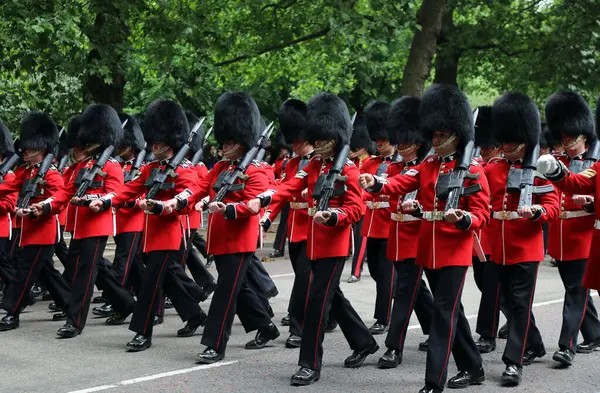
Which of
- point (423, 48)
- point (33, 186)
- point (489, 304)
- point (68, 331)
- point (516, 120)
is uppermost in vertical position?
point (423, 48)

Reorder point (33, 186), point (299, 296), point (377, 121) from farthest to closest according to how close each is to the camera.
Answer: point (377, 121) → point (33, 186) → point (299, 296)

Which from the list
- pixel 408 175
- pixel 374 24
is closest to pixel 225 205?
pixel 408 175

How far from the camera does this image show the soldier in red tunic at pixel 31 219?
8664mm

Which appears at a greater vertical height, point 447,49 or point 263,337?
point 447,49

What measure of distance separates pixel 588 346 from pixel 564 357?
69cm

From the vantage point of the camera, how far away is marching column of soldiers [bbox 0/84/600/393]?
6.46m

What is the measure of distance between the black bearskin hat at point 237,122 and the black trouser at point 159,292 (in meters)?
1.00

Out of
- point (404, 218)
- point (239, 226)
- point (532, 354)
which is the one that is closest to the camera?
point (532, 354)

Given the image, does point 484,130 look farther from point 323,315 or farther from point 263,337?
point 323,315

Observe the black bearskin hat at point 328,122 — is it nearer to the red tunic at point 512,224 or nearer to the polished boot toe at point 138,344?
the red tunic at point 512,224

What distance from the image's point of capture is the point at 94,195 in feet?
28.3

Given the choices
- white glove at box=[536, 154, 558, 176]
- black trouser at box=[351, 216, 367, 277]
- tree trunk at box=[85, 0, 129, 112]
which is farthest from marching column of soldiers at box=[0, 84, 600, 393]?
tree trunk at box=[85, 0, 129, 112]

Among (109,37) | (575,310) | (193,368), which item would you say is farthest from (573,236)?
(109,37)

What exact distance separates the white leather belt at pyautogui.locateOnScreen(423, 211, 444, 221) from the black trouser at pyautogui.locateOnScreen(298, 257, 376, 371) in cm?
69
